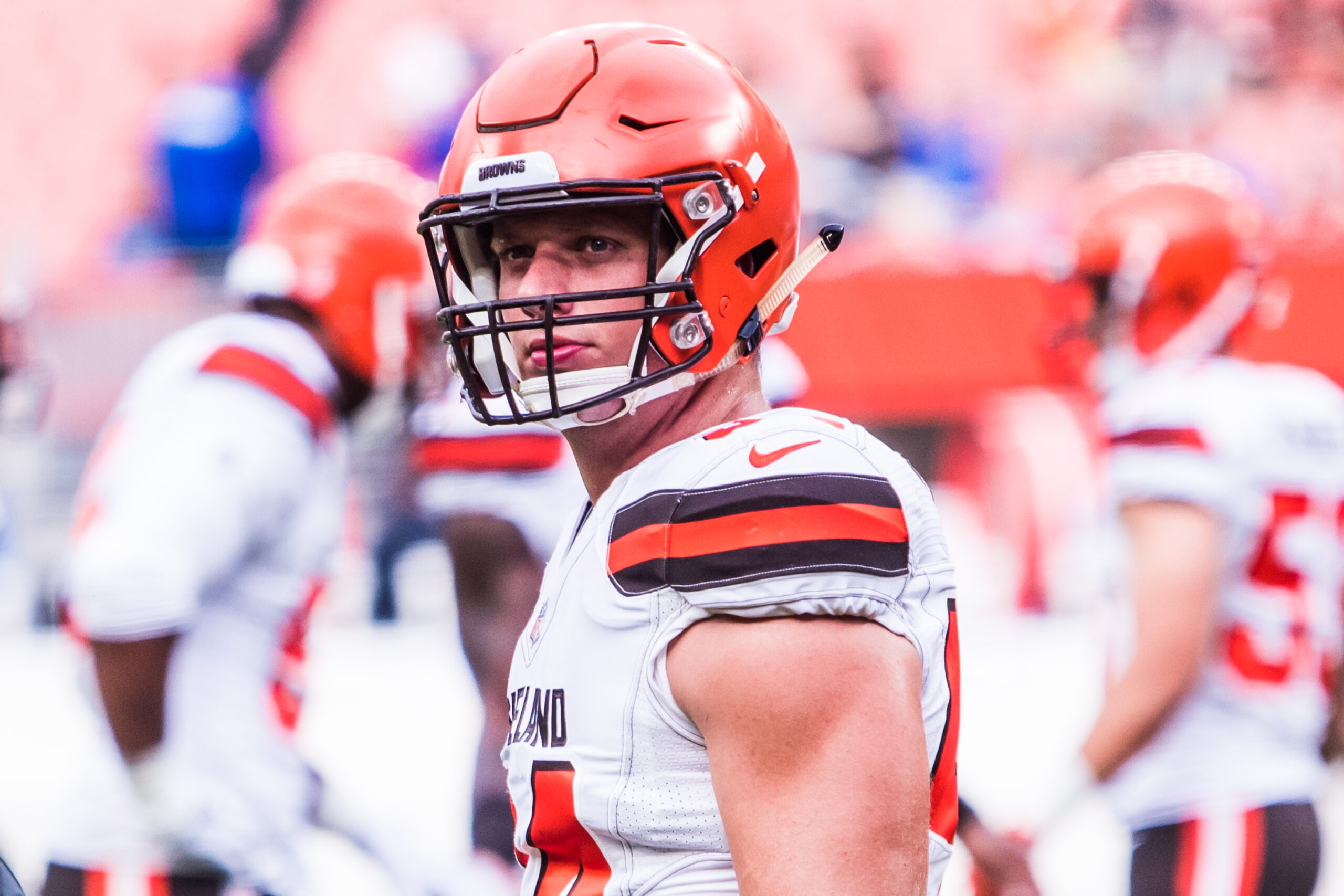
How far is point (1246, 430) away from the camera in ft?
9.28

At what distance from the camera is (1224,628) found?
2865 mm

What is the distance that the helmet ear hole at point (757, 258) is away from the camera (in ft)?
5.12

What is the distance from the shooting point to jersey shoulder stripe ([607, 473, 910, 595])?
1.21 meters

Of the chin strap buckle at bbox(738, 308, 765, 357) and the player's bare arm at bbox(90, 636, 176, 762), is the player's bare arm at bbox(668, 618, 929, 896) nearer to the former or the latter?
the chin strap buckle at bbox(738, 308, 765, 357)

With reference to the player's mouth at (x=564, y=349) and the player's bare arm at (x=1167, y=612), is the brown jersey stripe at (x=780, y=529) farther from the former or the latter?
the player's bare arm at (x=1167, y=612)

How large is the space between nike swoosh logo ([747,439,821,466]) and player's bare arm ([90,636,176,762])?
1.62 meters

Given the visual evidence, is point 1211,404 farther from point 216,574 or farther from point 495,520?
point 495,520

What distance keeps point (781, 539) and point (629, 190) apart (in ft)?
1.30

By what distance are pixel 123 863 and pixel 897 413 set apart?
605 centimetres

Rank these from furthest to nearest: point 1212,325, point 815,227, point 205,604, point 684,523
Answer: point 815,227 → point 1212,325 → point 205,604 → point 684,523

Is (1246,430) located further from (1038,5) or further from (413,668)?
(1038,5)

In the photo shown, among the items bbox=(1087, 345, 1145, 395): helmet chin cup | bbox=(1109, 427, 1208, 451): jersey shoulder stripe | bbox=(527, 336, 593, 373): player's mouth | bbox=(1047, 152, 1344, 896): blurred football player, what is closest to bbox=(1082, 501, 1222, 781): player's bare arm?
bbox=(1047, 152, 1344, 896): blurred football player

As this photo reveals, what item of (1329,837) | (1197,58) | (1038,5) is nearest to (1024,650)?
(1329,837)

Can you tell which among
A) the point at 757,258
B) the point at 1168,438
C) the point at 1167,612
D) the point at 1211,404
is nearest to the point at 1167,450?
the point at 1168,438
